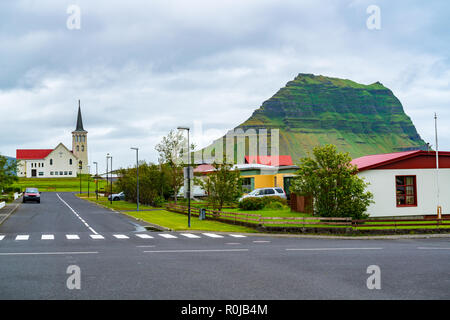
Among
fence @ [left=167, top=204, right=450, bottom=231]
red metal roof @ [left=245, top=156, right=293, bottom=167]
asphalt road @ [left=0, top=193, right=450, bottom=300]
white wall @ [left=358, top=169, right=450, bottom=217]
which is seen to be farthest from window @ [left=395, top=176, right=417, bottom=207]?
red metal roof @ [left=245, top=156, right=293, bottom=167]

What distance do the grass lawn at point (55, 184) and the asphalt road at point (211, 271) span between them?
9776cm

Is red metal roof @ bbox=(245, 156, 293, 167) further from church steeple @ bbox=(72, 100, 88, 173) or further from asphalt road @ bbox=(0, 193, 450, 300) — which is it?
asphalt road @ bbox=(0, 193, 450, 300)

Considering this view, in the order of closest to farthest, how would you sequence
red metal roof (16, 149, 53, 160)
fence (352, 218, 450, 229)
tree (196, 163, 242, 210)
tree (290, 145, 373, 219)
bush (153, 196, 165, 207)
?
fence (352, 218, 450, 229) → tree (290, 145, 373, 219) → tree (196, 163, 242, 210) → bush (153, 196, 165, 207) → red metal roof (16, 149, 53, 160)

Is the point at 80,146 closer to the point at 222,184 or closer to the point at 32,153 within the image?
the point at 32,153

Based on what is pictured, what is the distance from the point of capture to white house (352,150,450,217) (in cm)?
3186

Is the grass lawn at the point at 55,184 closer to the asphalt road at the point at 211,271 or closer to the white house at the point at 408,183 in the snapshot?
the white house at the point at 408,183

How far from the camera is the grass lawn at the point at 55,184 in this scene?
11806 centimetres

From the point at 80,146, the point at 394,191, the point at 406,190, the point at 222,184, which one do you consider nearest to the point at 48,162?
the point at 80,146

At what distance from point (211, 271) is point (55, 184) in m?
122

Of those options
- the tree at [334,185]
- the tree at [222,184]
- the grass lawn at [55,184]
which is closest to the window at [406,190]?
the tree at [334,185]

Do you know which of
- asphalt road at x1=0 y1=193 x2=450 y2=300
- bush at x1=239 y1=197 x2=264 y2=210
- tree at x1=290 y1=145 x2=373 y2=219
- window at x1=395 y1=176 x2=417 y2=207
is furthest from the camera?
bush at x1=239 y1=197 x2=264 y2=210

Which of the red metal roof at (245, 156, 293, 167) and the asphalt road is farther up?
the red metal roof at (245, 156, 293, 167)
